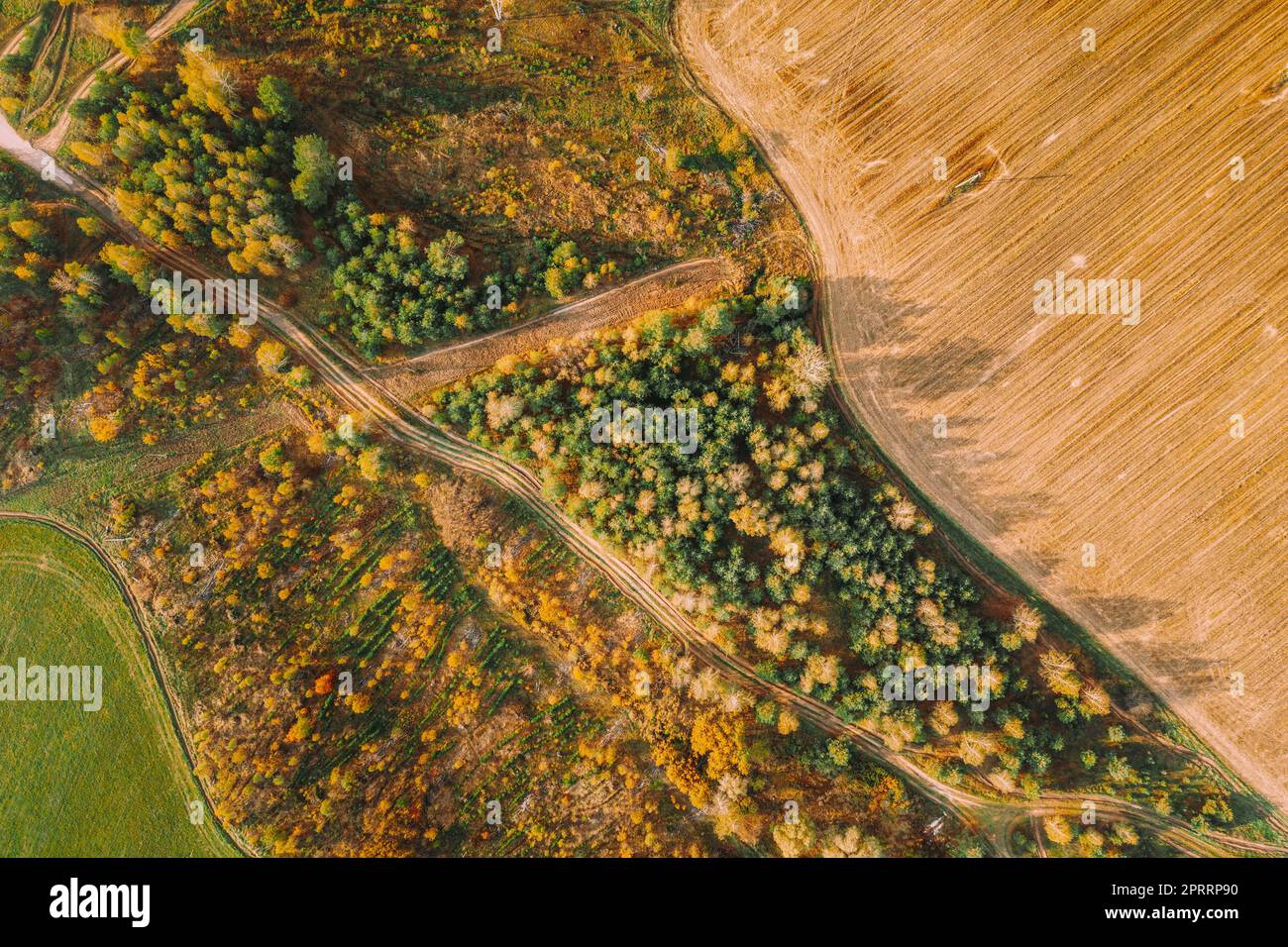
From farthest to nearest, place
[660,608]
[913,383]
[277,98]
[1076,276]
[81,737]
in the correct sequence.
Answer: [913,383] < [660,608] < [1076,276] < [81,737] < [277,98]

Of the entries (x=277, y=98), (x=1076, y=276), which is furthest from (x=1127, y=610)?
(x=277, y=98)

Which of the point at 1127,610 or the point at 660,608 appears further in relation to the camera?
the point at 1127,610

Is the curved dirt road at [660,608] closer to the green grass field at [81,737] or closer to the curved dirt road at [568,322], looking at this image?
the curved dirt road at [568,322]

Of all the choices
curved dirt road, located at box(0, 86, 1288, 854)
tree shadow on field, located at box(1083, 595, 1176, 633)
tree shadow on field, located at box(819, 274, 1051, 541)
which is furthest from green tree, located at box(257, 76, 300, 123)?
tree shadow on field, located at box(1083, 595, 1176, 633)

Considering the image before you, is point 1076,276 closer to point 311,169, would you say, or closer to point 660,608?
point 660,608

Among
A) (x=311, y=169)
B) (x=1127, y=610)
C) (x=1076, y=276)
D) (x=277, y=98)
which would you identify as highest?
(x=277, y=98)

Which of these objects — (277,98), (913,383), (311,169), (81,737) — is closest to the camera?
(277,98)

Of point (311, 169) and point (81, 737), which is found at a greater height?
point (311, 169)

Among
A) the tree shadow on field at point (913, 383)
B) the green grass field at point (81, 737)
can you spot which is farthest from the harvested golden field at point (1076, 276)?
the green grass field at point (81, 737)
